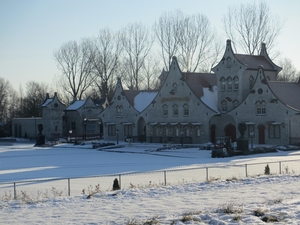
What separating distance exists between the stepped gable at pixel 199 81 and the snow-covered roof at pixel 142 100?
416 inches

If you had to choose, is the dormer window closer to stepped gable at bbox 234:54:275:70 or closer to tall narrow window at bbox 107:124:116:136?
stepped gable at bbox 234:54:275:70

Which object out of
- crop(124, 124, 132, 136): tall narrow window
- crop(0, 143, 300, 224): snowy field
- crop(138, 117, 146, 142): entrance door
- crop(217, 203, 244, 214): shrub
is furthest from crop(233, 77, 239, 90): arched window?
crop(217, 203, 244, 214): shrub

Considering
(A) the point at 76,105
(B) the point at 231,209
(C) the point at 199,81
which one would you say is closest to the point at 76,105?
(A) the point at 76,105

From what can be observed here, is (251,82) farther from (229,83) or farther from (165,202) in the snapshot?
(165,202)

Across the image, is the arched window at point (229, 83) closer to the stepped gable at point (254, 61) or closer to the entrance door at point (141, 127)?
the stepped gable at point (254, 61)

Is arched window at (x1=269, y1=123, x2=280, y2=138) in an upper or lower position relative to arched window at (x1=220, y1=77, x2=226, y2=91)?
lower

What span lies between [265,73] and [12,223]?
50302mm

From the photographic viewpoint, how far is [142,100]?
254ft

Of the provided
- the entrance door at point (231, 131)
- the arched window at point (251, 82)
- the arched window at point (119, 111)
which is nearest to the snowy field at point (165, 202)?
the entrance door at point (231, 131)

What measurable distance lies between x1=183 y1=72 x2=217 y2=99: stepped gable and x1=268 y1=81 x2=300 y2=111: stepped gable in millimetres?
10598

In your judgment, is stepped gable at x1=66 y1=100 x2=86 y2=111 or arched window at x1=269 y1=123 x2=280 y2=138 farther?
stepped gable at x1=66 y1=100 x2=86 y2=111

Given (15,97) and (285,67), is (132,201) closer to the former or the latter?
(285,67)

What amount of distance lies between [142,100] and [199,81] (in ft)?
39.5

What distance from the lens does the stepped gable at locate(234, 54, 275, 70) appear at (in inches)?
2472
